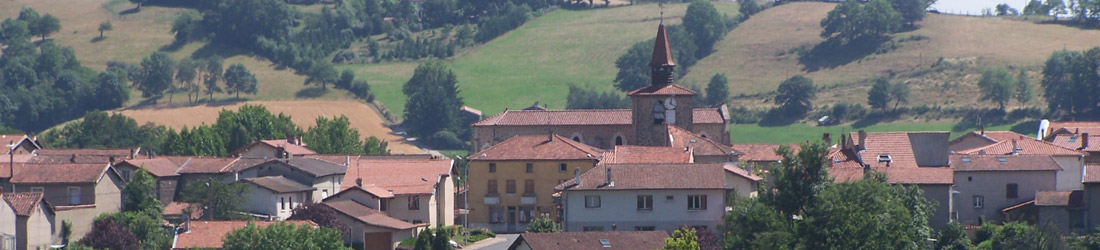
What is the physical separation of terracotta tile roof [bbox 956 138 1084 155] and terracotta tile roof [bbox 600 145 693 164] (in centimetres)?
1419

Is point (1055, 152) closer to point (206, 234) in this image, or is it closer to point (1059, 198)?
point (1059, 198)

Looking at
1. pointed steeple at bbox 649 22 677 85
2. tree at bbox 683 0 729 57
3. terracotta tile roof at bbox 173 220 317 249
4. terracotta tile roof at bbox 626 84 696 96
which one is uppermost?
tree at bbox 683 0 729 57

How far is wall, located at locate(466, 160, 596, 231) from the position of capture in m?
85.2

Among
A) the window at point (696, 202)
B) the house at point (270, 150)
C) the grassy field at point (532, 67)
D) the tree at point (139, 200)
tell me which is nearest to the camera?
the window at point (696, 202)

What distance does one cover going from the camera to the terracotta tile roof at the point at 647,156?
7944 centimetres

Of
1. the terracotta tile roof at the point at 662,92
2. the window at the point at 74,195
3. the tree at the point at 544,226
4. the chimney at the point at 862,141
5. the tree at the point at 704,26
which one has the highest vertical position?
the tree at the point at 704,26

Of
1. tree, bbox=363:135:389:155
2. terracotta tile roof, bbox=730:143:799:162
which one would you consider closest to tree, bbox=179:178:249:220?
terracotta tile roof, bbox=730:143:799:162

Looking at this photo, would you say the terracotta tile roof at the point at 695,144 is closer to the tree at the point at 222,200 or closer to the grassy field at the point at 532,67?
the tree at the point at 222,200

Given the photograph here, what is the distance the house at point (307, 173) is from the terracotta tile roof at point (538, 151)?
6659 millimetres

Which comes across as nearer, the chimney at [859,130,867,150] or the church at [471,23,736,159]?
the chimney at [859,130,867,150]

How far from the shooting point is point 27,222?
71.6 meters

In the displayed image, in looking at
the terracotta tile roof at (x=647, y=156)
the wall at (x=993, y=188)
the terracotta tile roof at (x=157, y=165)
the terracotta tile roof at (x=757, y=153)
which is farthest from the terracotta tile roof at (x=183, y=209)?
the wall at (x=993, y=188)

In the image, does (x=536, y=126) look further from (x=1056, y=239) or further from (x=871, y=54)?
(x=871, y=54)

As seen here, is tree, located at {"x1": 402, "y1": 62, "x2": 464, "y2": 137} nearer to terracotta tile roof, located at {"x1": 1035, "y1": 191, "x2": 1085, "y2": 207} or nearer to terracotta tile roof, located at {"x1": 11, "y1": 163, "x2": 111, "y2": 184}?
terracotta tile roof, located at {"x1": 11, "y1": 163, "x2": 111, "y2": 184}
